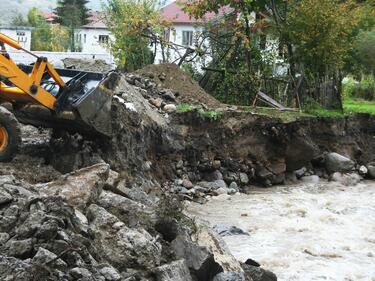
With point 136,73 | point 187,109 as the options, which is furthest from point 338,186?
point 136,73

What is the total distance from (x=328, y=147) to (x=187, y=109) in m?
5.01

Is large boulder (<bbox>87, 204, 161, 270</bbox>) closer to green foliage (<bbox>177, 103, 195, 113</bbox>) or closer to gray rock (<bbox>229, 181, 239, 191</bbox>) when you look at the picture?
gray rock (<bbox>229, 181, 239, 191</bbox>)

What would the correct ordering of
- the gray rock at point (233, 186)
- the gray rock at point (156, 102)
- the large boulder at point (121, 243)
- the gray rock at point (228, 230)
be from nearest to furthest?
the large boulder at point (121, 243)
the gray rock at point (228, 230)
the gray rock at point (233, 186)
the gray rock at point (156, 102)

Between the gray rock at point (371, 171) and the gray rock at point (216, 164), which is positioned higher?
the gray rock at point (216, 164)

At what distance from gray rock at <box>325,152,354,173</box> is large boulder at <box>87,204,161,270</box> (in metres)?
11.4

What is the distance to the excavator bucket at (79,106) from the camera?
10.4m

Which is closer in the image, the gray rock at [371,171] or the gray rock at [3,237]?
the gray rock at [3,237]

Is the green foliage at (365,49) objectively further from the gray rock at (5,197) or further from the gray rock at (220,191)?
the gray rock at (5,197)

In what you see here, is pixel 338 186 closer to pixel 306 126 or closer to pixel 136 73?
pixel 306 126

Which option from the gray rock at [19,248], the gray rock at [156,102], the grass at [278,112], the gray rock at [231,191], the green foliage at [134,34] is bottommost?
the gray rock at [231,191]

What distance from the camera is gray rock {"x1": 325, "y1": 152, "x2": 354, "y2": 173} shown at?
1722 cm

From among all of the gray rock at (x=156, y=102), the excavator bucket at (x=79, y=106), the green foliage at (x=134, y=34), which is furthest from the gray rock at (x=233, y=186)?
the green foliage at (x=134, y=34)

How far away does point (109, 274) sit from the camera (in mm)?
5336

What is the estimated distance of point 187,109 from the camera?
1554 cm
